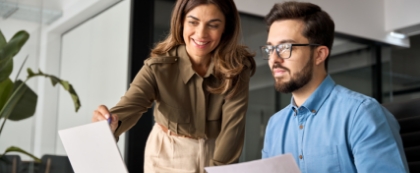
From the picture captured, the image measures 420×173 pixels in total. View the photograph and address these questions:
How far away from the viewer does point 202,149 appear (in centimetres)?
185

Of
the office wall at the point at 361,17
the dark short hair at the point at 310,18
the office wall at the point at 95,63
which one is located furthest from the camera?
the office wall at the point at 361,17

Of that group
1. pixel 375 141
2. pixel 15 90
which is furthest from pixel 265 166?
pixel 15 90

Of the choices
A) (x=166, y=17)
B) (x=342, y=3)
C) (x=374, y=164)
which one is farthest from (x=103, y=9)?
(x=374, y=164)

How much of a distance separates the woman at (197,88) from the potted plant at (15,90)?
1.49 meters

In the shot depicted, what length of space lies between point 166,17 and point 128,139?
935 mm

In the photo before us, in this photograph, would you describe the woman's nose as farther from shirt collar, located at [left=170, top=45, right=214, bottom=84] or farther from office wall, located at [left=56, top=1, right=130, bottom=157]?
office wall, located at [left=56, top=1, right=130, bottom=157]

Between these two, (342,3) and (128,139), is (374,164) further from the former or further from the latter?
(342,3)

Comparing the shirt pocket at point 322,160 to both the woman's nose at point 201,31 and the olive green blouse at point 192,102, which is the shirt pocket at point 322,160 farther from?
the woman's nose at point 201,31

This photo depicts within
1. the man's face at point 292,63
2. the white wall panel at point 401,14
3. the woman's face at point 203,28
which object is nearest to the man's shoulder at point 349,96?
the man's face at point 292,63

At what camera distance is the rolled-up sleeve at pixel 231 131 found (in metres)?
1.76

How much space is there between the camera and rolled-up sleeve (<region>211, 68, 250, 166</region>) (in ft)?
5.79

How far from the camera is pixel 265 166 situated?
1.14m

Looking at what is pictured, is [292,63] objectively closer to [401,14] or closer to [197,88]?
[197,88]

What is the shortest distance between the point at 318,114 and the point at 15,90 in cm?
224
